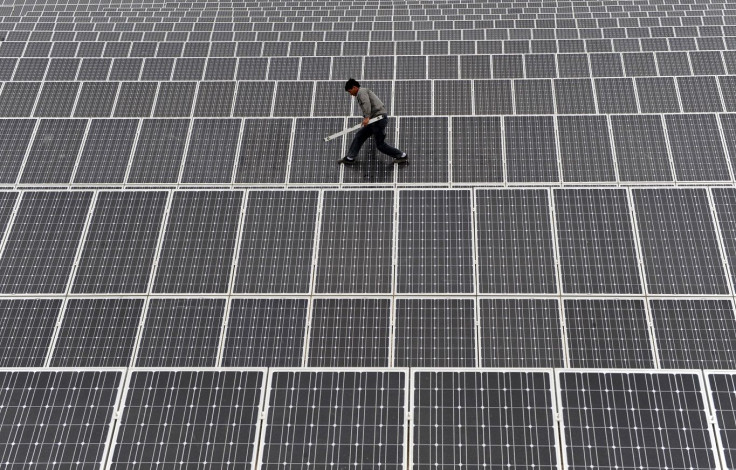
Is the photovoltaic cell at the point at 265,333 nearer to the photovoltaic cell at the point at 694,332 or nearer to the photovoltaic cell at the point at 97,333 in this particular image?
the photovoltaic cell at the point at 97,333

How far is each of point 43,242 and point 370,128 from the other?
731 centimetres

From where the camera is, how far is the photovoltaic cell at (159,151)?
37.7 feet

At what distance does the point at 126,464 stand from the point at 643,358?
846 cm

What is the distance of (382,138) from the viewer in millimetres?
11164

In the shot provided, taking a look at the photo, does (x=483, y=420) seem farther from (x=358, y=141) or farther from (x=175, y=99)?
(x=175, y=99)

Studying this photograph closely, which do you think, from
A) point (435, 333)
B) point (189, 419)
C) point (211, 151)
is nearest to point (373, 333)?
point (435, 333)

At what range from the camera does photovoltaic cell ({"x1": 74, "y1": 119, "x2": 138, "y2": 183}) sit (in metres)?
11.5

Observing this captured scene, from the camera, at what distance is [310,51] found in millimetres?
17828

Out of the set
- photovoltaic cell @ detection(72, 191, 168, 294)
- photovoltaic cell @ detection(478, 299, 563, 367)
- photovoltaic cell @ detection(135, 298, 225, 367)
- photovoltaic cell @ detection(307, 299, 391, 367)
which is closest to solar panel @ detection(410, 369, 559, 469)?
photovoltaic cell @ detection(478, 299, 563, 367)

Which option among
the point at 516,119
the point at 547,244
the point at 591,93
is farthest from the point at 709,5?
the point at 547,244

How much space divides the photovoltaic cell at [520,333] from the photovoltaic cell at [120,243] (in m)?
6.43

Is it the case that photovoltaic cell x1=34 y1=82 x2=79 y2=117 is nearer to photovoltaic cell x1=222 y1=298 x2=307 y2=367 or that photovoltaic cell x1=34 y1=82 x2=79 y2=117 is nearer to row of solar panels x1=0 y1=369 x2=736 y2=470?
row of solar panels x1=0 y1=369 x2=736 y2=470

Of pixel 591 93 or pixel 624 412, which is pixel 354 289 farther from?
pixel 591 93

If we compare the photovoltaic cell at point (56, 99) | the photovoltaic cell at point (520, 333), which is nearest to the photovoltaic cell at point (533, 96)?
the photovoltaic cell at point (520, 333)
